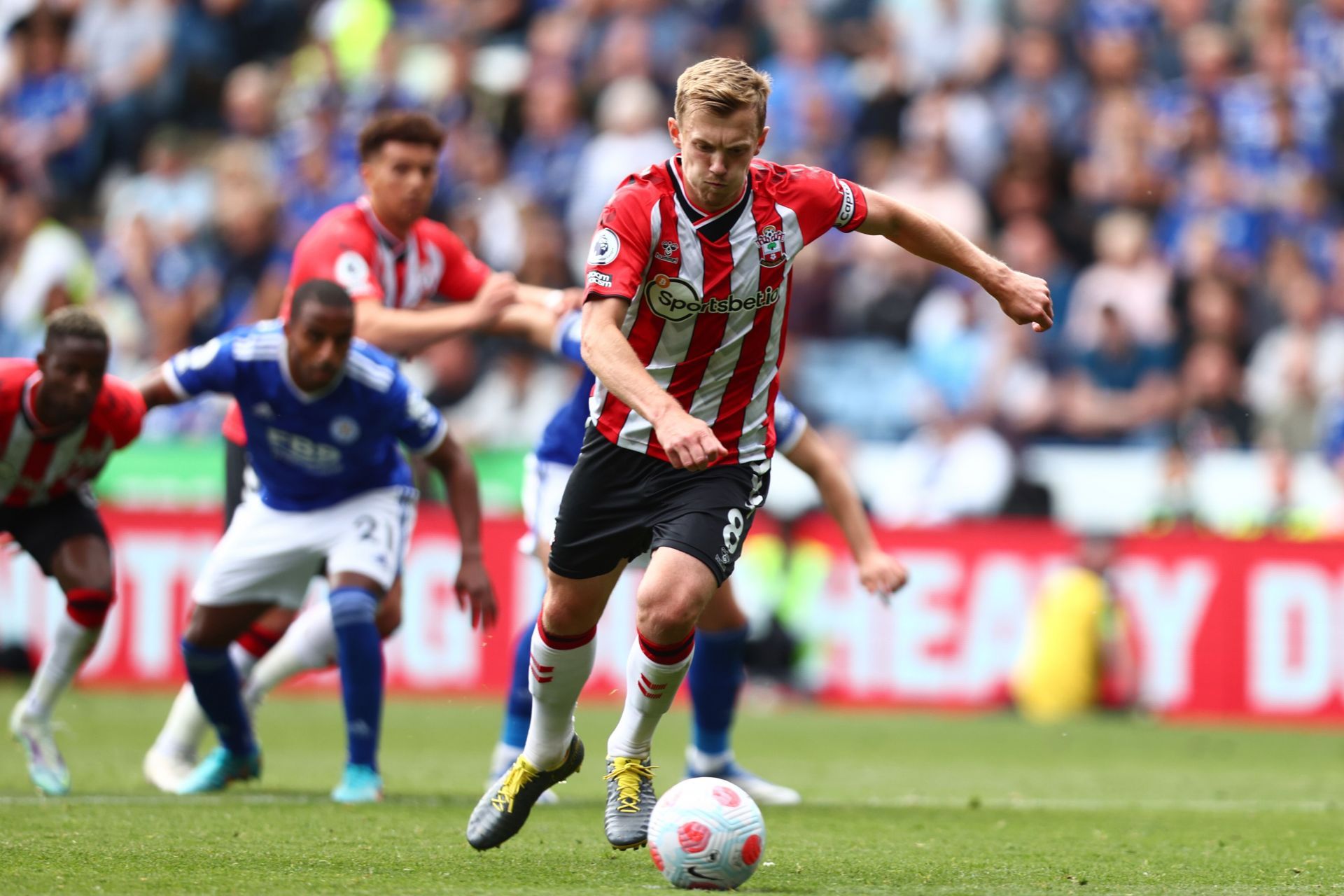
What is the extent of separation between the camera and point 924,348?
1533cm

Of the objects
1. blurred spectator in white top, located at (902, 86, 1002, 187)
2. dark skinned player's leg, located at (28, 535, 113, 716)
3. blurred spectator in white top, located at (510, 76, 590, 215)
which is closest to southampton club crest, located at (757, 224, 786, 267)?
dark skinned player's leg, located at (28, 535, 113, 716)

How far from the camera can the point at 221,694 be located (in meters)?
7.73

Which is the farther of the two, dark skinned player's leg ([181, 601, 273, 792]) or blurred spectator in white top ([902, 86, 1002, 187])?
blurred spectator in white top ([902, 86, 1002, 187])

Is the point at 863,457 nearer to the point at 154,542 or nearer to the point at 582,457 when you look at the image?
the point at 154,542

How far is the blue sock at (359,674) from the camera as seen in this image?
744cm

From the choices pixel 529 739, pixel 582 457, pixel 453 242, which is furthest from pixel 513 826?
pixel 453 242

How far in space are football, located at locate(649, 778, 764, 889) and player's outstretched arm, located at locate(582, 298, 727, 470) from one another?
0.91 metres

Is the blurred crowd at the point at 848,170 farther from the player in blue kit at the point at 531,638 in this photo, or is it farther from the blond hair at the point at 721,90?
the blond hair at the point at 721,90

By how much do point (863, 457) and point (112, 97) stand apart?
29.6 feet

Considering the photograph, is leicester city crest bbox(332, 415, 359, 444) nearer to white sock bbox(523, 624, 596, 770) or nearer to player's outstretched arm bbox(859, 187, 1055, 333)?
white sock bbox(523, 624, 596, 770)

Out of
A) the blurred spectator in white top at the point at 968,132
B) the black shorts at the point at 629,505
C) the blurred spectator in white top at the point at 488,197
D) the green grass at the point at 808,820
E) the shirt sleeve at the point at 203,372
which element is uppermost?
the blurred spectator in white top at the point at 968,132

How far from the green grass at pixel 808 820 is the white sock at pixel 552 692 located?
0.33 meters

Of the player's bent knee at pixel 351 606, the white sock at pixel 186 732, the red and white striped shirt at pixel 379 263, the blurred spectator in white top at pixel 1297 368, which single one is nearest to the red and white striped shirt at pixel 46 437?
the red and white striped shirt at pixel 379 263

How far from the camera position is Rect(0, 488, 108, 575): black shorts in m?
7.98
